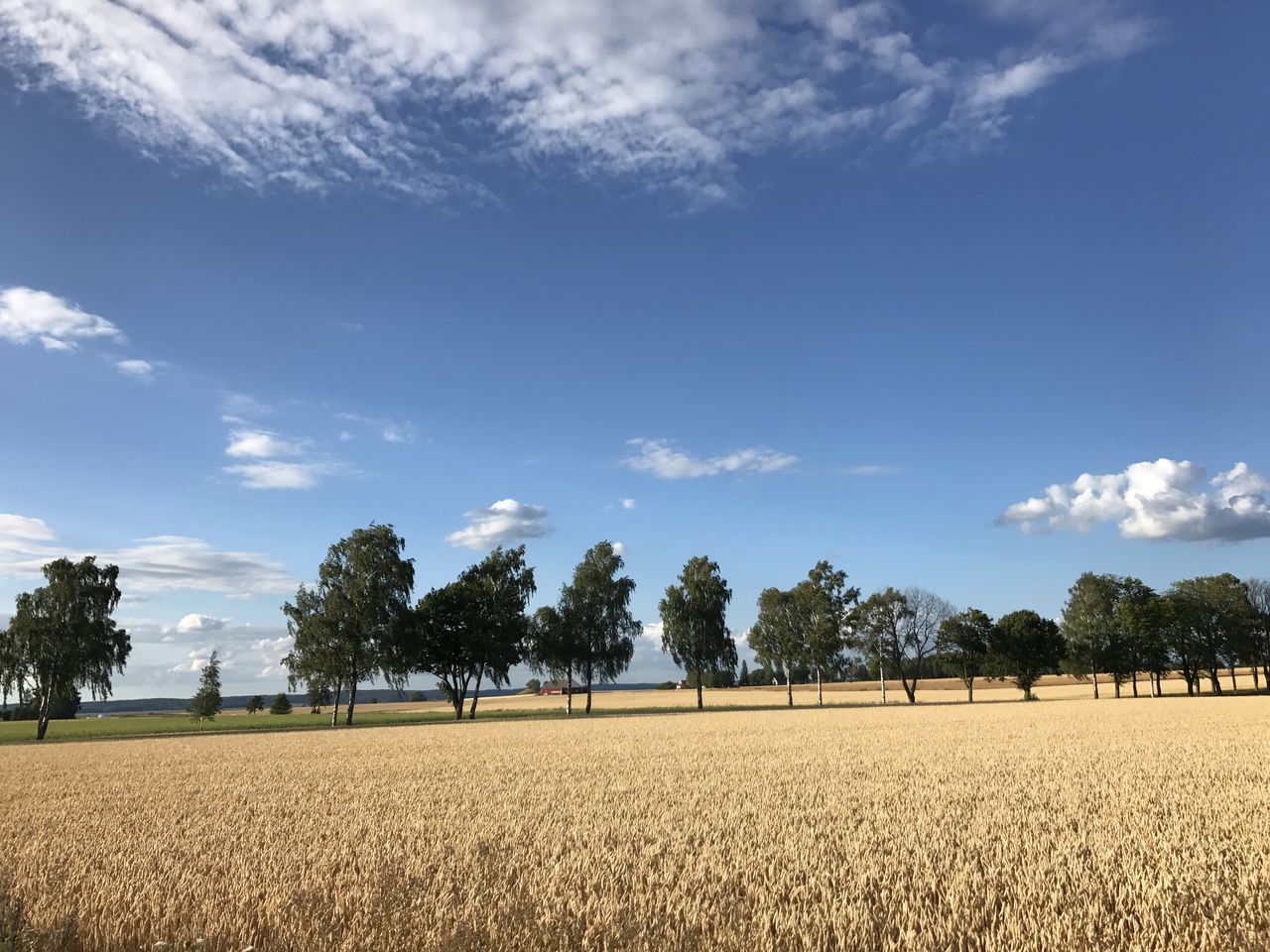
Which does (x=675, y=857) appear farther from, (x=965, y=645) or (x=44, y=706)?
(x=965, y=645)

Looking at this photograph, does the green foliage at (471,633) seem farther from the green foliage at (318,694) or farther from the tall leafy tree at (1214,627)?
the tall leafy tree at (1214,627)

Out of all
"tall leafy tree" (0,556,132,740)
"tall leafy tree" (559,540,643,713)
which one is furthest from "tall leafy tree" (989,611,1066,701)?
"tall leafy tree" (0,556,132,740)

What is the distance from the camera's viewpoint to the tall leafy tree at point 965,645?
8988 cm

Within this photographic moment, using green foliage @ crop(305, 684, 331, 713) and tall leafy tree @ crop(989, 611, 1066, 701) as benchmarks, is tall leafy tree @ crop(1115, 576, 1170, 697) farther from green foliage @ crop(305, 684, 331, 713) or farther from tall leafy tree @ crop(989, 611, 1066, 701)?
green foliage @ crop(305, 684, 331, 713)

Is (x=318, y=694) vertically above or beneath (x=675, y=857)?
beneath

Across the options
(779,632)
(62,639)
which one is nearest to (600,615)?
(779,632)

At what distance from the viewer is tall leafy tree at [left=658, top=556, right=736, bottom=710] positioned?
77.1 m

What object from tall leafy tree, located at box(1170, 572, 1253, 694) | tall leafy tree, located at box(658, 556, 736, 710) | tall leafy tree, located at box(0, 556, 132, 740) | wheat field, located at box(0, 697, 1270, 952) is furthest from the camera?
tall leafy tree, located at box(1170, 572, 1253, 694)

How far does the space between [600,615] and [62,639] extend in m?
40.4

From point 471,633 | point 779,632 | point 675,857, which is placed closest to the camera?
point 675,857

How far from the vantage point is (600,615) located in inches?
2879

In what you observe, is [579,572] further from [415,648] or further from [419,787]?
[419,787]

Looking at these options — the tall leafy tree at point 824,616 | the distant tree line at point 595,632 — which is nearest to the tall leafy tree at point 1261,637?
the distant tree line at point 595,632

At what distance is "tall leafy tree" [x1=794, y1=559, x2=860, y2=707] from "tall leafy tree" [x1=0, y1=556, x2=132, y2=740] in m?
58.7
